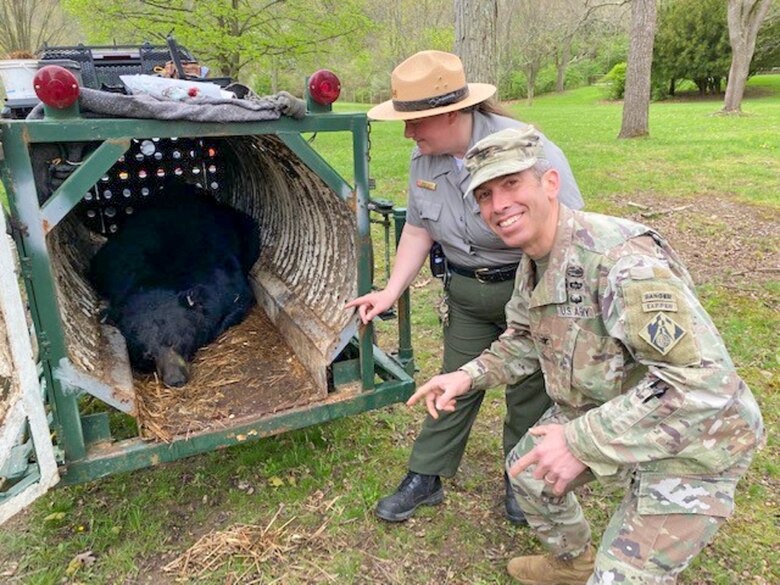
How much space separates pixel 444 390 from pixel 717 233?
608cm

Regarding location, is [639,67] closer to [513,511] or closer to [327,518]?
[513,511]

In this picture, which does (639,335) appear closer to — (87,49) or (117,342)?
(117,342)

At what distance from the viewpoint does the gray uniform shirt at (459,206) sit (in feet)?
9.22

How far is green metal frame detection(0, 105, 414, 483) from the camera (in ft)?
7.49

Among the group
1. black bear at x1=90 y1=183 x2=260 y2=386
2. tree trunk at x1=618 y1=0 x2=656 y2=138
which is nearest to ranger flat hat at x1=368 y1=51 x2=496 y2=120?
black bear at x1=90 y1=183 x2=260 y2=386

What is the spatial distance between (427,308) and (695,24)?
3113cm

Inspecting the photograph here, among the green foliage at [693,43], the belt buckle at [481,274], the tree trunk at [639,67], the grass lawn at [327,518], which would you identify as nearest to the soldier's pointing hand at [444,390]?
the belt buckle at [481,274]

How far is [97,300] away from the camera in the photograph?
404cm

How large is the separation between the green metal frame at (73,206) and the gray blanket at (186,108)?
0.12ft

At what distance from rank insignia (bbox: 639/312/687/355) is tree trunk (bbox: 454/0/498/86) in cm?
499

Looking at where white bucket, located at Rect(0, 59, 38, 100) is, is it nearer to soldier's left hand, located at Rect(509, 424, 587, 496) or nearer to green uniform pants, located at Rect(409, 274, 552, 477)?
green uniform pants, located at Rect(409, 274, 552, 477)

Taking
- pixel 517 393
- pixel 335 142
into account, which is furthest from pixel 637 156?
pixel 517 393

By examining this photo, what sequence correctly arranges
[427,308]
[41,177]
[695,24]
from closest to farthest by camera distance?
1. [41,177]
2. [427,308]
3. [695,24]

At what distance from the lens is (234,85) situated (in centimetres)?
309
